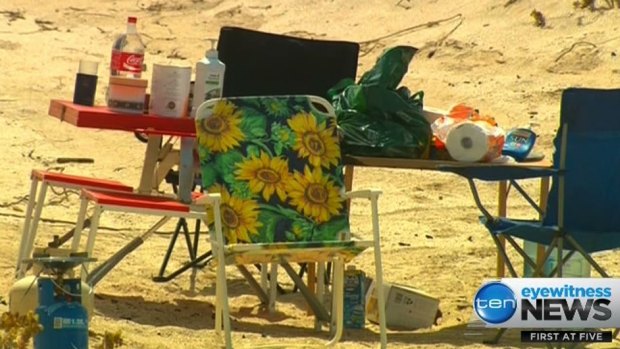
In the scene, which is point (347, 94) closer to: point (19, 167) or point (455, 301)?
point (455, 301)

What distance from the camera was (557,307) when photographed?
273 inches

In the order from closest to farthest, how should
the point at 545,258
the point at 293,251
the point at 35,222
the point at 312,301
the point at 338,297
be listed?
the point at 293,251 → the point at 338,297 → the point at 545,258 → the point at 312,301 → the point at 35,222

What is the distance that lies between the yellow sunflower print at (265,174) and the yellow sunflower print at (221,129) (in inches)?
3.9

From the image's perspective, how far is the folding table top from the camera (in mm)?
7387

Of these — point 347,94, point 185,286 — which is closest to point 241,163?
point 347,94

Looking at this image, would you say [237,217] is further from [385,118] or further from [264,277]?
[264,277]

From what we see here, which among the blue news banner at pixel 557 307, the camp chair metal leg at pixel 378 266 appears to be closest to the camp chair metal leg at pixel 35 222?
the camp chair metal leg at pixel 378 266

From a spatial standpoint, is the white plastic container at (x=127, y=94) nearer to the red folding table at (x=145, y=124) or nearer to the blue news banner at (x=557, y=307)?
the red folding table at (x=145, y=124)

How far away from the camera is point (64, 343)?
5809 mm

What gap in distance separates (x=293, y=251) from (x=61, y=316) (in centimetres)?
100

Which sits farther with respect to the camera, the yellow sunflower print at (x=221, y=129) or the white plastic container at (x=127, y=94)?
the white plastic container at (x=127, y=94)

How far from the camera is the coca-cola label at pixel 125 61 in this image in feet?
25.1

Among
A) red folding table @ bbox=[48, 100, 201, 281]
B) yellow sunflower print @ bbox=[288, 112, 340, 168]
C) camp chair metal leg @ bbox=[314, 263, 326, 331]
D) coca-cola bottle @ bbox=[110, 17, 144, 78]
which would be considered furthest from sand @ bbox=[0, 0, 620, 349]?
coca-cola bottle @ bbox=[110, 17, 144, 78]

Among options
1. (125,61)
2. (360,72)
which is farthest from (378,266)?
(360,72)
